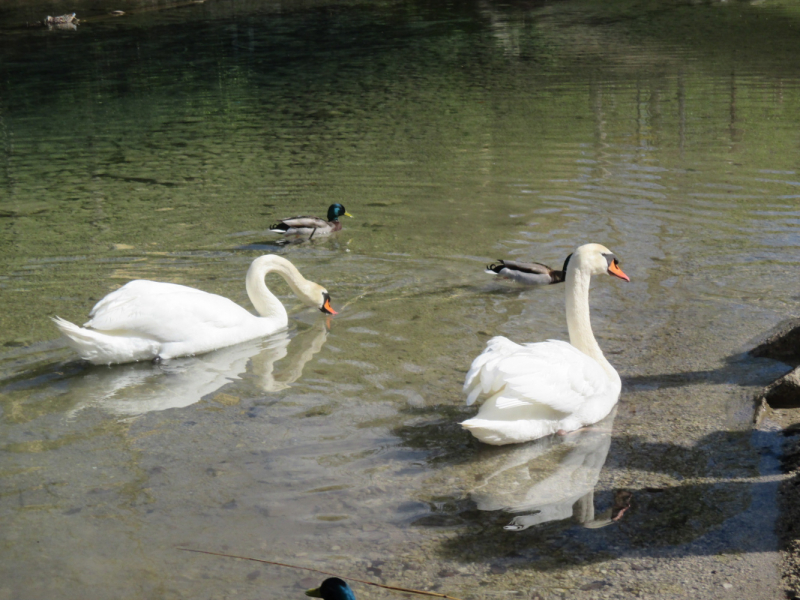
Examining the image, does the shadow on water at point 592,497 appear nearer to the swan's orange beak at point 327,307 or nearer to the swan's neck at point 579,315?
the swan's neck at point 579,315

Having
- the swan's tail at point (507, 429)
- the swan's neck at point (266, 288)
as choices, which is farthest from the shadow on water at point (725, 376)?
the swan's neck at point (266, 288)

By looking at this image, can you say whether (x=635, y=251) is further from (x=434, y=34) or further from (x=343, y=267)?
(x=434, y=34)

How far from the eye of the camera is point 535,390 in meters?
5.00

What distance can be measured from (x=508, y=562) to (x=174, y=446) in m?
2.40

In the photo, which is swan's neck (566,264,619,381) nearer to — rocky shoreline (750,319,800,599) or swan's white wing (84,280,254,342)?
rocky shoreline (750,319,800,599)

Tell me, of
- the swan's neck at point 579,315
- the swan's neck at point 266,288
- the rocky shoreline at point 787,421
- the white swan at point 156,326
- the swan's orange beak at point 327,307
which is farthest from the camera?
the swan's orange beak at point 327,307

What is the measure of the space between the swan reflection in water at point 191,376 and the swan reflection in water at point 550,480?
2009mm

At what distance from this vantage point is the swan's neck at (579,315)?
600cm

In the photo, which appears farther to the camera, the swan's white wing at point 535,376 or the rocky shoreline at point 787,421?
the swan's white wing at point 535,376

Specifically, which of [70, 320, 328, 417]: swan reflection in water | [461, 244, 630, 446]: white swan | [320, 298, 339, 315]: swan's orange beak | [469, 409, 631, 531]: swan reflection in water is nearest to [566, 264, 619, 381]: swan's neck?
[461, 244, 630, 446]: white swan

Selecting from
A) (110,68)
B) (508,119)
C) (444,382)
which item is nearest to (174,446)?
(444,382)

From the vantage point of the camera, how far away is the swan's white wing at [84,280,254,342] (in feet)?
21.5

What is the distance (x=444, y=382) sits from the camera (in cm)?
619

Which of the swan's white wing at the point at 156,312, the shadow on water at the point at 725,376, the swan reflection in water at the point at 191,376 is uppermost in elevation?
the swan's white wing at the point at 156,312
